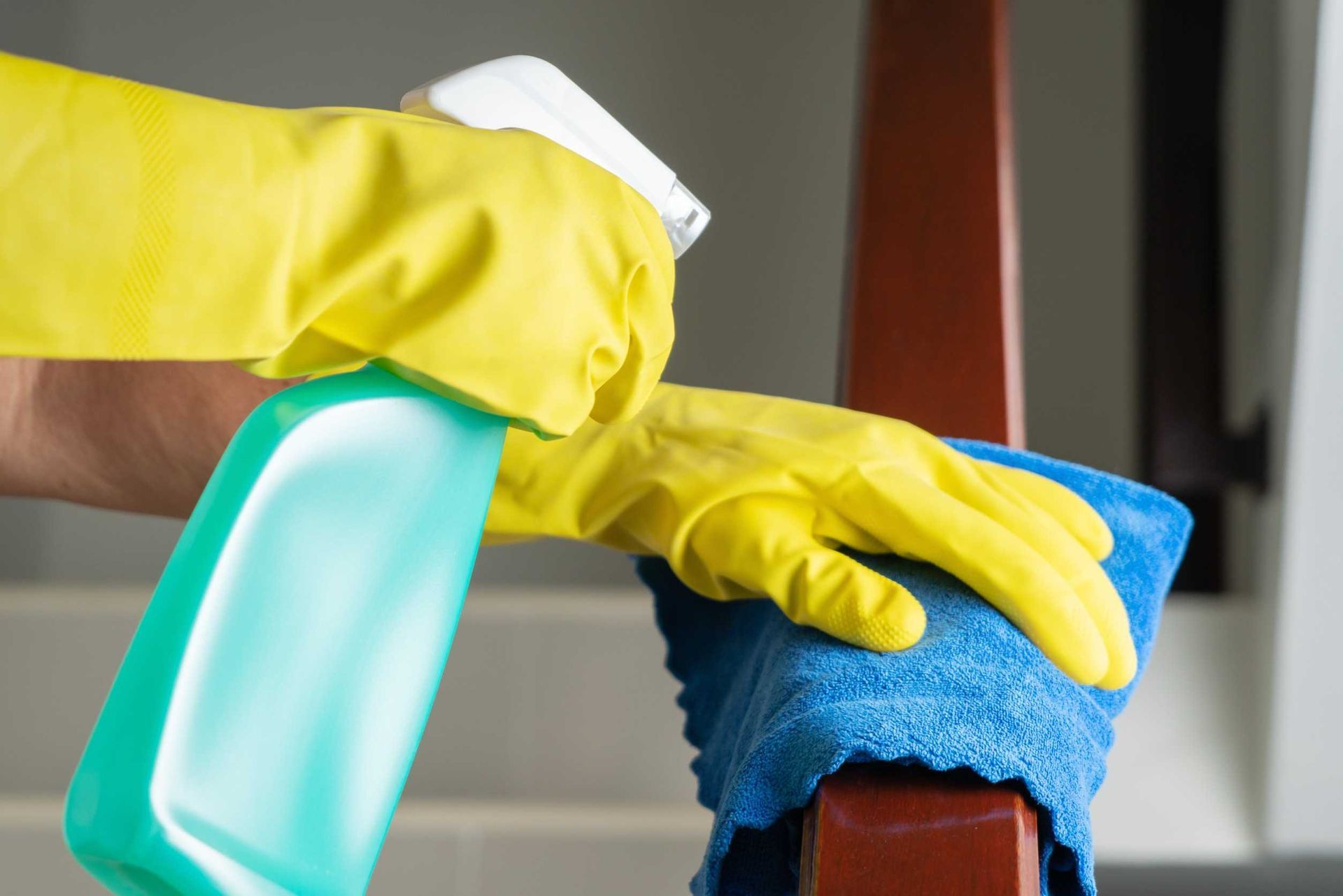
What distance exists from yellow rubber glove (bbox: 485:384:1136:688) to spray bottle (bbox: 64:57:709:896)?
14 cm

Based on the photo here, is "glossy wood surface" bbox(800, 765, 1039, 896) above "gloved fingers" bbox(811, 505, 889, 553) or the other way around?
the other way around

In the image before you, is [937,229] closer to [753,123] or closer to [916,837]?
[916,837]

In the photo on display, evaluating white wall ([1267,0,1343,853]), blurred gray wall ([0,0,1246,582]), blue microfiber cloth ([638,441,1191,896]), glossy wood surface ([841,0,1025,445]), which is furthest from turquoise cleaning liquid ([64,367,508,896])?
blurred gray wall ([0,0,1246,582])

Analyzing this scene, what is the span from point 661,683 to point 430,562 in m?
0.62

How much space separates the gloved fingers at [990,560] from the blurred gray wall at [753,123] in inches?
42.3

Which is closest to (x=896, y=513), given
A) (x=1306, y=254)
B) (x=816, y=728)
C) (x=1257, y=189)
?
(x=816, y=728)

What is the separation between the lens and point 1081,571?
0.46m

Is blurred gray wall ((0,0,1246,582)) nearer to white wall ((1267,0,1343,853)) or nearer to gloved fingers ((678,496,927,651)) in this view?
white wall ((1267,0,1343,853))

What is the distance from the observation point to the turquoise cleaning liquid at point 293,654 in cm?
26

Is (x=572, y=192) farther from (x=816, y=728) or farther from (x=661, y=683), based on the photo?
(x=661, y=683)

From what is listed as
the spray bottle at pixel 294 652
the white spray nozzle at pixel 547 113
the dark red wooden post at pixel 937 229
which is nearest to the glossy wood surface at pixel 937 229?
the dark red wooden post at pixel 937 229

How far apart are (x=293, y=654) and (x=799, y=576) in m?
0.20

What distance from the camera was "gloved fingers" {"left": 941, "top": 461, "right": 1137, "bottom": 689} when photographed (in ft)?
1.48

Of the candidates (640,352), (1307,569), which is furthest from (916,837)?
(1307,569)
